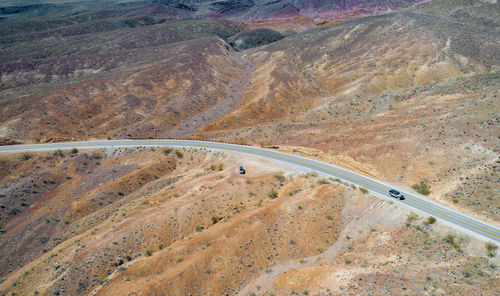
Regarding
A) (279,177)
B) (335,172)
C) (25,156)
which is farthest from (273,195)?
(25,156)

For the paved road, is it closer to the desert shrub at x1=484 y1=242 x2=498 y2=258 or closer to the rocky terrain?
the desert shrub at x1=484 y1=242 x2=498 y2=258

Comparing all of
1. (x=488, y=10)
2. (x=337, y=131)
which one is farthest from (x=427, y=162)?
(x=488, y=10)

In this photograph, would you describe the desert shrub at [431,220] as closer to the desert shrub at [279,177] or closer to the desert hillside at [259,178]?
the desert hillside at [259,178]

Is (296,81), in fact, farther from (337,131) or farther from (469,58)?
(469,58)

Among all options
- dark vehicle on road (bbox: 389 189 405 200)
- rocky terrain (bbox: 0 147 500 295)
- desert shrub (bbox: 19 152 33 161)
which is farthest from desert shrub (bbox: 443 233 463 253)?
desert shrub (bbox: 19 152 33 161)

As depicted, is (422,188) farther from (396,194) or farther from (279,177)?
(279,177)

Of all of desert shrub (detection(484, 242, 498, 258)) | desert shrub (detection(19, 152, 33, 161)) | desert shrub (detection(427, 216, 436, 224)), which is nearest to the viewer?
desert shrub (detection(484, 242, 498, 258))
